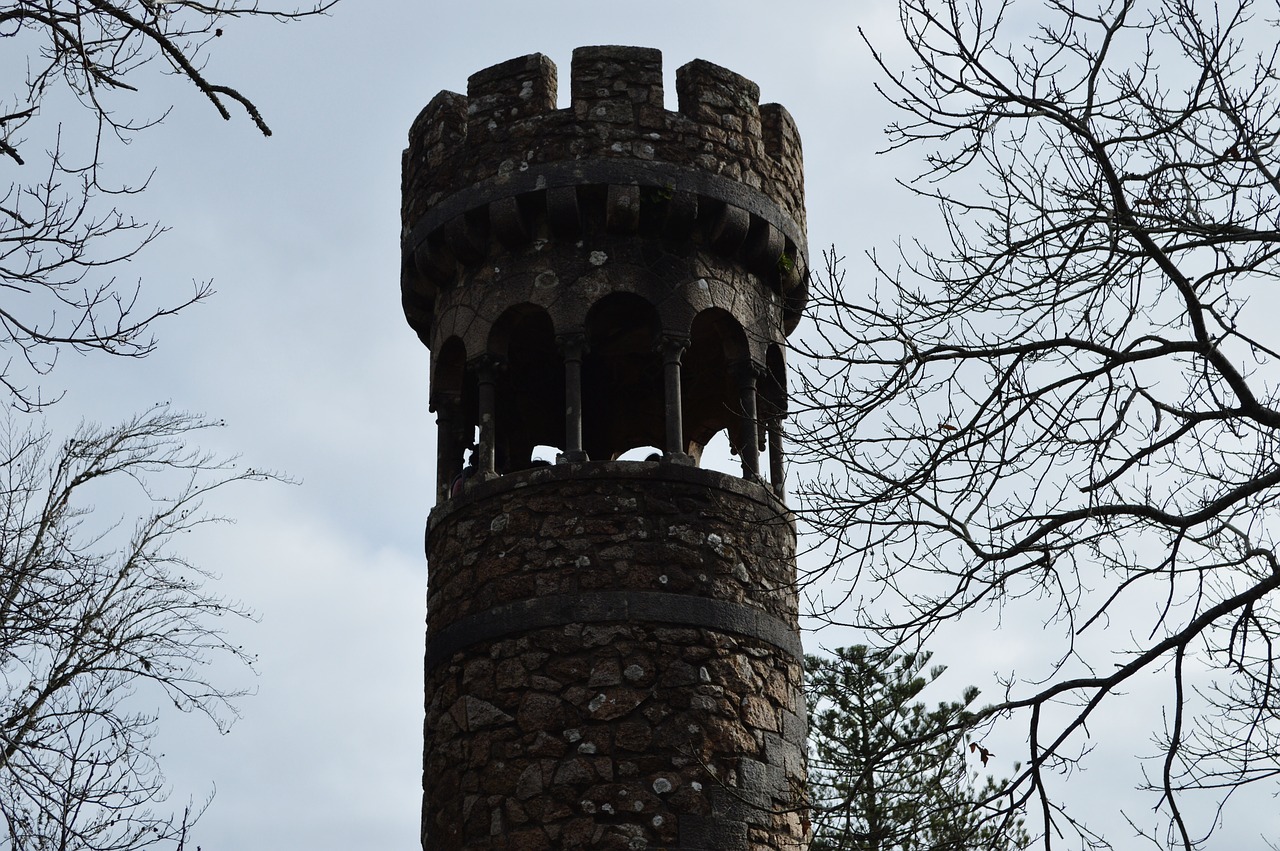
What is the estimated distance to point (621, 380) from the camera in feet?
39.5

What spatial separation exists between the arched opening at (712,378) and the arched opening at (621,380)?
23 cm

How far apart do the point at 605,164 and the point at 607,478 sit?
1.98m

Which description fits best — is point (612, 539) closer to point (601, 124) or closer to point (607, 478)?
point (607, 478)

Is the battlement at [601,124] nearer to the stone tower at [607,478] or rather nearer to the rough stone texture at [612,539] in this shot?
the stone tower at [607,478]

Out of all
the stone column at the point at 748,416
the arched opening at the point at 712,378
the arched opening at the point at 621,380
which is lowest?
the stone column at the point at 748,416

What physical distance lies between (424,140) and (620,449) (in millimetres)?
2875

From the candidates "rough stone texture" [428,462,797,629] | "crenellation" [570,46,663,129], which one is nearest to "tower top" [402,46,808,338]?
"crenellation" [570,46,663,129]

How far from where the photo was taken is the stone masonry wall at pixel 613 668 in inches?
353

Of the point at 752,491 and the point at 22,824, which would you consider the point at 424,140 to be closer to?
the point at 752,491

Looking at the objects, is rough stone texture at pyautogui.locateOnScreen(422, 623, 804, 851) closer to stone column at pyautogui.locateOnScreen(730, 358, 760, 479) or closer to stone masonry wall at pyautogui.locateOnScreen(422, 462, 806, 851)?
stone masonry wall at pyautogui.locateOnScreen(422, 462, 806, 851)

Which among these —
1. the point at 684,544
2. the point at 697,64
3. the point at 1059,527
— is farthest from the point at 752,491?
the point at 1059,527

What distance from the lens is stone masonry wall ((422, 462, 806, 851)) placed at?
896 cm

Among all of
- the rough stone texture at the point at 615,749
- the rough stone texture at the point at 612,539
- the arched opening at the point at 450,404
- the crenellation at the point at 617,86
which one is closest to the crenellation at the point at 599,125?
the crenellation at the point at 617,86

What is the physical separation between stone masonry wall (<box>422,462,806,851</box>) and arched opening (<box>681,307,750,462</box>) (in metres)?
1.02
